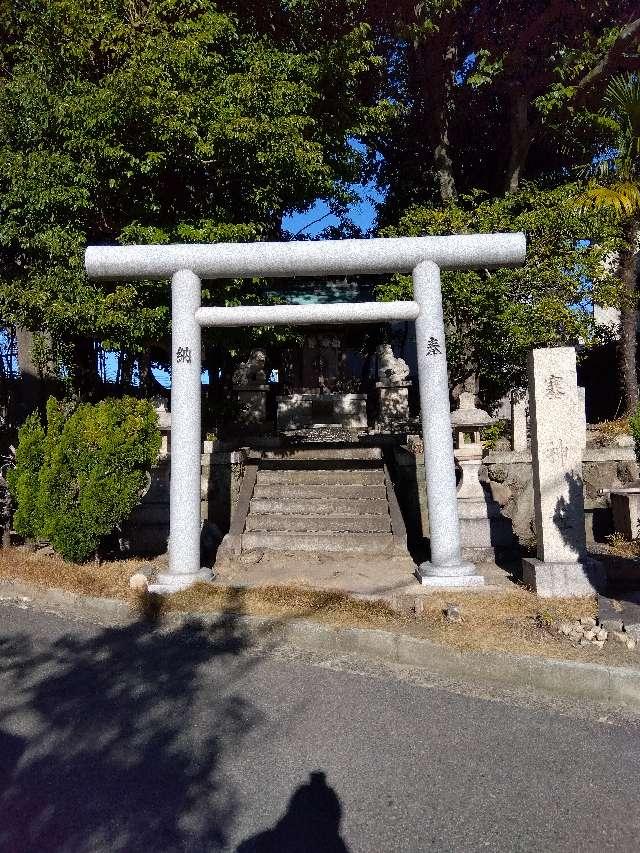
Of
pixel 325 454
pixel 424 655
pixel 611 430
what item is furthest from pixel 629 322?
pixel 424 655

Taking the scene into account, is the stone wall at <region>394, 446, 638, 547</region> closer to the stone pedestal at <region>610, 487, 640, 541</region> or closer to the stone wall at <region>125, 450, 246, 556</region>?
the stone pedestal at <region>610, 487, 640, 541</region>

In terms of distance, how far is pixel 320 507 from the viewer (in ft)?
28.2

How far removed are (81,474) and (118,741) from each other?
13.0ft

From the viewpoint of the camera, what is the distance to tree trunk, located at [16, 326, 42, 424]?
41.3 feet

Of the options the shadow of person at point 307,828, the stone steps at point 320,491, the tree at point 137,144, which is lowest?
the shadow of person at point 307,828

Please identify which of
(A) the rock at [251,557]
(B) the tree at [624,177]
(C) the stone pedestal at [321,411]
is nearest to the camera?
(A) the rock at [251,557]

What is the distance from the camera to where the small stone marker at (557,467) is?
5941mm

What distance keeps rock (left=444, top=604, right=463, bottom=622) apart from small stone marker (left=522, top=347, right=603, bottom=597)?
3.75 ft

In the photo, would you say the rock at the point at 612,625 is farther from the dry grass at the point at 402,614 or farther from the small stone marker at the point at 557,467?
the small stone marker at the point at 557,467

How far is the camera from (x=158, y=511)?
9.01 meters

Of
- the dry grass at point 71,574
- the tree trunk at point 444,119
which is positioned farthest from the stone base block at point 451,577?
the tree trunk at point 444,119

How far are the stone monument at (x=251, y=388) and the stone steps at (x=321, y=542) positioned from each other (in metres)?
5.68

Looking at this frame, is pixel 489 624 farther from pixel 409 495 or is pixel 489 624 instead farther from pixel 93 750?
pixel 409 495

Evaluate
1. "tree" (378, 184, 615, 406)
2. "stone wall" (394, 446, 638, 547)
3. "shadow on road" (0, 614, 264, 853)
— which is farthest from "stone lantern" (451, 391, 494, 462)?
"shadow on road" (0, 614, 264, 853)
